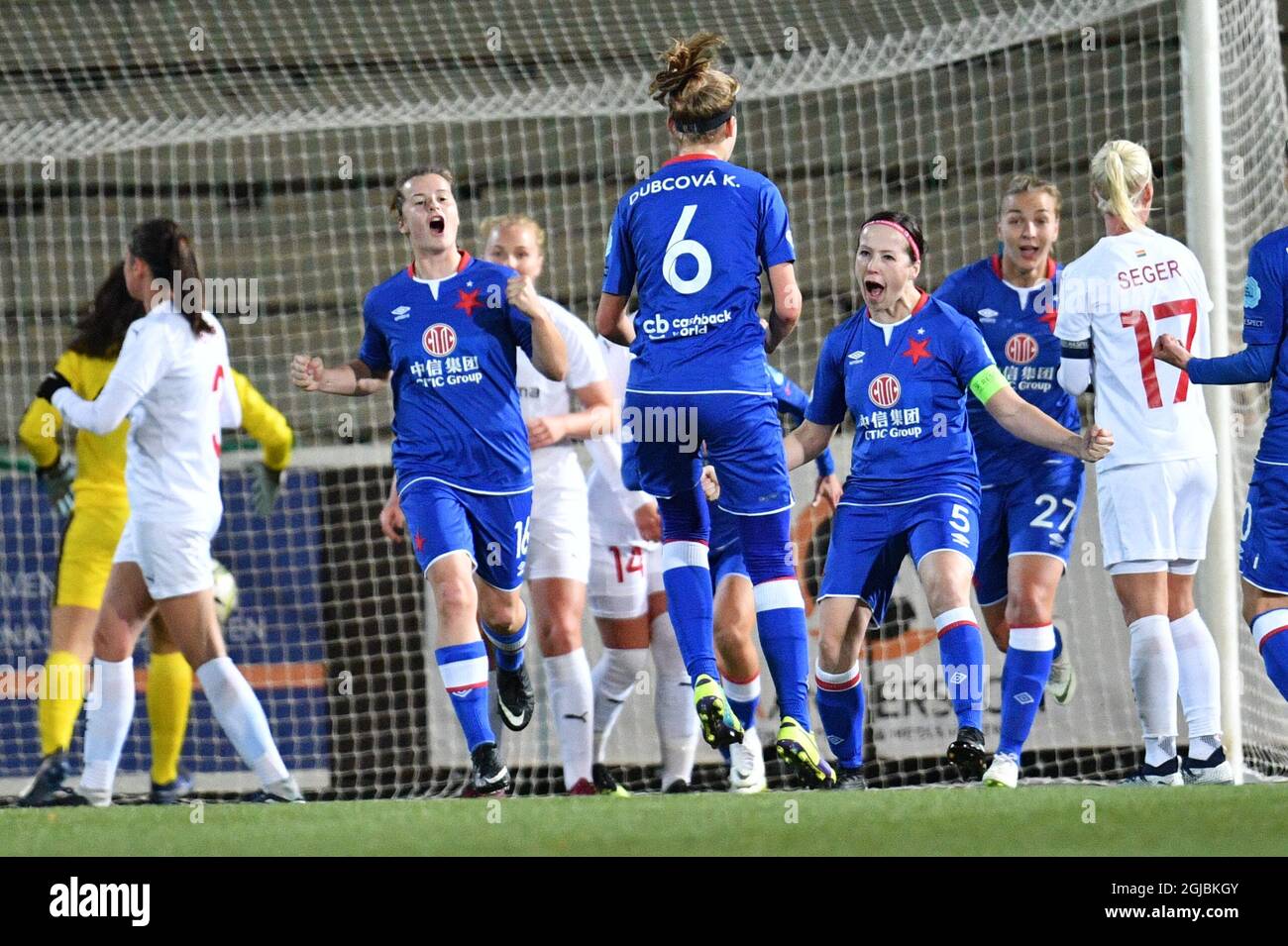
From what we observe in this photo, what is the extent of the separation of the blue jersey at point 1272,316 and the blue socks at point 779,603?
1412 mm

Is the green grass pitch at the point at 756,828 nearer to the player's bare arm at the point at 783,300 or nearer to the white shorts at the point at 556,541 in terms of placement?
the player's bare arm at the point at 783,300

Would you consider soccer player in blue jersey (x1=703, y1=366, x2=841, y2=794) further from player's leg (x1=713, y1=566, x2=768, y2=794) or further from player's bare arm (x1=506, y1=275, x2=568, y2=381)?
player's bare arm (x1=506, y1=275, x2=568, y2=381)

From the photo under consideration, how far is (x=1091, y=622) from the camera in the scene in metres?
9.09

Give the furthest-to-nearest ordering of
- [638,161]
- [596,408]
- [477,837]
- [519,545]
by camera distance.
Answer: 1. [638,161]
2. [596,408]
3. [519,545]
4. [477,837]

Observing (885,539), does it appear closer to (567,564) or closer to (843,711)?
(843,711)

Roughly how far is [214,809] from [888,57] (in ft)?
17.2

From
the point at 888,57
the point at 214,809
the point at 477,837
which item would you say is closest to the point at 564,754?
the point at 214,809

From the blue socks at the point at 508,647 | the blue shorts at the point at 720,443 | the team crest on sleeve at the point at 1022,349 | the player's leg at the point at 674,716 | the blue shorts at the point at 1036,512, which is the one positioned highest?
the team crest on sleeve at the point at 1022,349

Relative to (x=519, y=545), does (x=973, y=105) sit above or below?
above

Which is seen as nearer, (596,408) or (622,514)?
(596,408)

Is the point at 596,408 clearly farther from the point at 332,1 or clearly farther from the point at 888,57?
the point at 332,1

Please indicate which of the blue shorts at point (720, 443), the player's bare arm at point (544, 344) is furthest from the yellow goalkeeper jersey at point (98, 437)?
the blue shorts at point (720, 443)

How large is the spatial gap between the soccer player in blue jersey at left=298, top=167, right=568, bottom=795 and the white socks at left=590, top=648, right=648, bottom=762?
117cm

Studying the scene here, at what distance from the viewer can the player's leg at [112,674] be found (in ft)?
22.3
